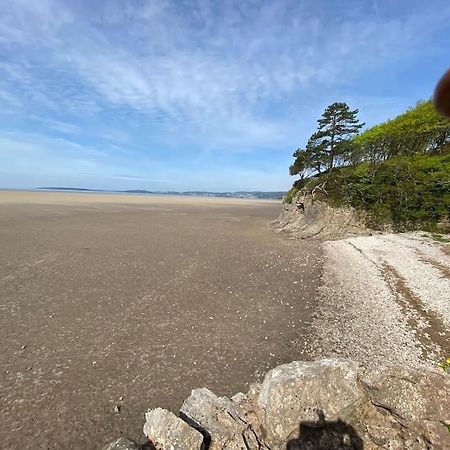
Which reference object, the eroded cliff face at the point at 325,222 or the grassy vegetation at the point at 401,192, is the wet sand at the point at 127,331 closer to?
the eroded cliff face at the point at 325,222

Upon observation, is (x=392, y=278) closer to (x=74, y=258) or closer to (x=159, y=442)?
(x=159, y=442)

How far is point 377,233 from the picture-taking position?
70.9 ft

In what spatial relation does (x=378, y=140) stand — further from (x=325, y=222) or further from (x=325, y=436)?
(x=325, y=436)

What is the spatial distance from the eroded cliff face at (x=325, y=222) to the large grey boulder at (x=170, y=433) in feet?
68.0

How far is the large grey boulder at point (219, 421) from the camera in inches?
157

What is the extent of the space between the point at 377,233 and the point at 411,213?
110 inches

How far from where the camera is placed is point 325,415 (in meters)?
4.18

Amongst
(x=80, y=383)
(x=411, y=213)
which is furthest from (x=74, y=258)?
(x=411, y=213)

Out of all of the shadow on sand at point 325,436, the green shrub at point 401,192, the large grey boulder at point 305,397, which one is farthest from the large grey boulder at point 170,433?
the green shrub at point 401,192

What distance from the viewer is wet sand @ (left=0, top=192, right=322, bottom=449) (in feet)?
17.9

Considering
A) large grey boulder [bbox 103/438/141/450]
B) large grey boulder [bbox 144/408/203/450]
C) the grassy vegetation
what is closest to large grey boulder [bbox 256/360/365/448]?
large grey boulder [bbox 144/408/203/450]

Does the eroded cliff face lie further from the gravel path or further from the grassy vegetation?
the gravel path

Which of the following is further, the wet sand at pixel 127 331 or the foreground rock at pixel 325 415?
the wet sand at pixel 127 331

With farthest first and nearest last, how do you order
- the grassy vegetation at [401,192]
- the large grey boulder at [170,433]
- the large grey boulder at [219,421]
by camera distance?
the grassy vegetation at [401,192], the large grey boulder at [219,421], the large grey boulder at [170,433]
